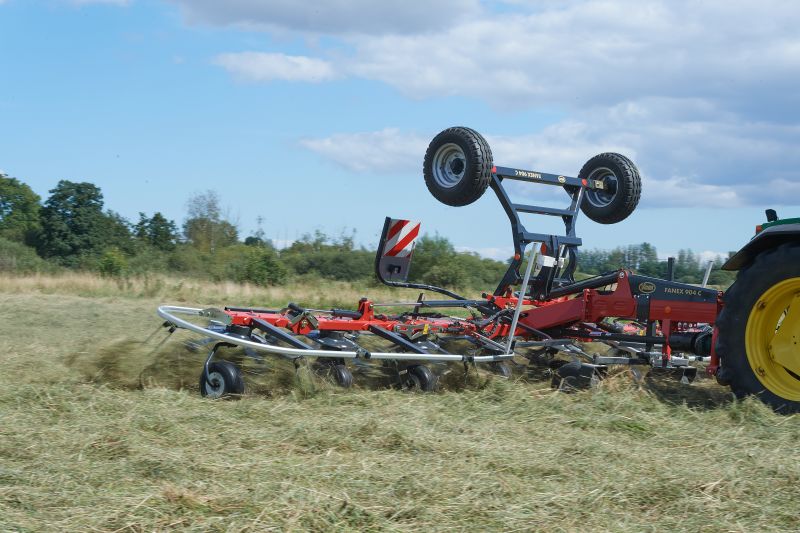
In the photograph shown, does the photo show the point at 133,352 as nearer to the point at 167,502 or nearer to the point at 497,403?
the point at 497,403

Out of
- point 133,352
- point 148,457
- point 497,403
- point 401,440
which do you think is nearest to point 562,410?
point 497,403

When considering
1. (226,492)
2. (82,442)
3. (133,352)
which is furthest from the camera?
(133,352)

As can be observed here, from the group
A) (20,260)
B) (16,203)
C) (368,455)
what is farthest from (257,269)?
(16,203)

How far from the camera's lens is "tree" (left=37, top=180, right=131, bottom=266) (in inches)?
1576

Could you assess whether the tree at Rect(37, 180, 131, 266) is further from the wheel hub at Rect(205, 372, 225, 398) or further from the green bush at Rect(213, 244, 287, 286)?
the wheel hub at Rect(205, 372, 225, 398)

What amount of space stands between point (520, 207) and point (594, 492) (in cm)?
510

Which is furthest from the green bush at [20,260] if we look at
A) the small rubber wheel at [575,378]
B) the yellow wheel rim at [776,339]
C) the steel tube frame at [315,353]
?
the yellow wheel rim at [776,339]

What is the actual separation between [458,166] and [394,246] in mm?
1129

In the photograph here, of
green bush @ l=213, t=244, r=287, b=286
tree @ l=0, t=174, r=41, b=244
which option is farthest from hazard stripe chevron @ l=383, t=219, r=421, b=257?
tree @ l=0, t=174, r=41, b=244

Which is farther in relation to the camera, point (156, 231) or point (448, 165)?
point (156, 231)

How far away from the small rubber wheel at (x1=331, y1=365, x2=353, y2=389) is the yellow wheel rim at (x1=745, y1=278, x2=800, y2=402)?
9.91 feet

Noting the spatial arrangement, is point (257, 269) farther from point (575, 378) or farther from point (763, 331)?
point (763, 331)

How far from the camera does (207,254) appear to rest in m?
A: 32.7

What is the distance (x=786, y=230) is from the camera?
19.0ft
